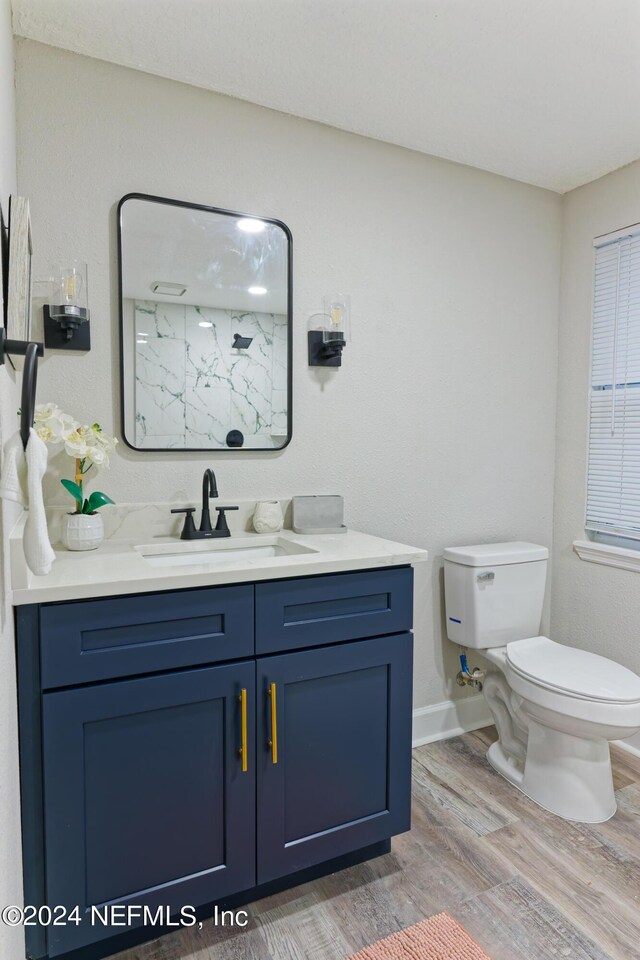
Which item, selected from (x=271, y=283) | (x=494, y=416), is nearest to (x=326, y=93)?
(x=271, y=283)

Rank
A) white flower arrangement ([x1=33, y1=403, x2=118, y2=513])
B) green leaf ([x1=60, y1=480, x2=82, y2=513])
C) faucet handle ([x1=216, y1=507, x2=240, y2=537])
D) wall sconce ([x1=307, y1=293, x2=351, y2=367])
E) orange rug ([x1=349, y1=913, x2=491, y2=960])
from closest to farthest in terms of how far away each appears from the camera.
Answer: orange rug ([x1=349, y1=913, x2=491, y2=960])
white flower arrangement ([x1=33, y1=403, x2=118, y2=513])
green leaf ([x1=60, y1=480, x2=82, y2=513])
faucet handle ([x1=216, y1=507, x2=240, y2=537])
wall sconce ([x1=307, y1=293, x2=351, y2=367])

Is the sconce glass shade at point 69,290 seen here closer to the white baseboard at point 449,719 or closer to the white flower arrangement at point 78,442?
the white flower arrangement at point 78,442

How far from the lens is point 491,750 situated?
2246 mm

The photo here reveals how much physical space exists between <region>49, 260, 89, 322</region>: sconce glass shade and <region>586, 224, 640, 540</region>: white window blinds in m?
2.05

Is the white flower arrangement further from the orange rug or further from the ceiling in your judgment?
the orange rug

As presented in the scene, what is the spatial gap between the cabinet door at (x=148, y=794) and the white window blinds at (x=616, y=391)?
1763 mm

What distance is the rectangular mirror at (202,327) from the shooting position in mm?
1779

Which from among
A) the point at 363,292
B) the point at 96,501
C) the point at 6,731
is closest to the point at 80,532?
the point at 96,501

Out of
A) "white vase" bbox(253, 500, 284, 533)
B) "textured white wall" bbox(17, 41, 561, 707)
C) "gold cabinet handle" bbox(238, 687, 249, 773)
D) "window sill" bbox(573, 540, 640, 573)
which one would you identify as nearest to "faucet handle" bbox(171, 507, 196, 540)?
"textured white wall" bbox(17, 41, 561, 707)

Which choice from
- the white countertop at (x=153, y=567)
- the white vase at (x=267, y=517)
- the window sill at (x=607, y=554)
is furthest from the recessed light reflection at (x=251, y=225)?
the window sill at (x=607, y=554)

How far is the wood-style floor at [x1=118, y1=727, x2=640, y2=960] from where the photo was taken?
141 centimetres

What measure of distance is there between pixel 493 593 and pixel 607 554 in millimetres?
572

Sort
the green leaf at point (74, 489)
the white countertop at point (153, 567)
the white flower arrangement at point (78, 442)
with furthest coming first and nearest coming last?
the green leaf at point (74, 489)
the white flower arrangement at point (78, 442)
the white countertop at point (153, 567)

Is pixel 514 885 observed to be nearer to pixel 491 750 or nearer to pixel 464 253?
pixel 491 750
